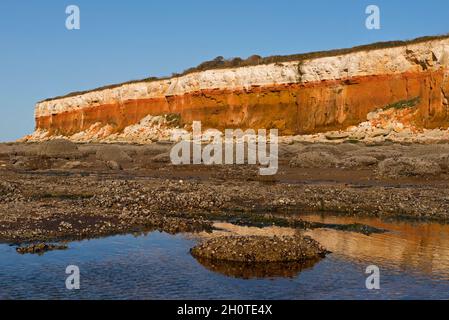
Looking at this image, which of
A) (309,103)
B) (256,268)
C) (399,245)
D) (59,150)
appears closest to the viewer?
(256,268)

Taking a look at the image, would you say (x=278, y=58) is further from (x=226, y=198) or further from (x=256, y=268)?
(x=256, y=268)

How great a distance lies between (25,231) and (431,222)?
12163 millimetres

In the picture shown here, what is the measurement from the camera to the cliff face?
190 ft

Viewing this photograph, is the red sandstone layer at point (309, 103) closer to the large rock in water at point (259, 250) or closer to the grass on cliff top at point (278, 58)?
the grass on cliff top at point (278, 58)

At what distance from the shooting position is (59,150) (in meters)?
46.0

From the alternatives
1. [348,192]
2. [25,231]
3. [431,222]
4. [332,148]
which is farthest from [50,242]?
[332,148]

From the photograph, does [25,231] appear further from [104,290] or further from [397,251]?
[397,251]

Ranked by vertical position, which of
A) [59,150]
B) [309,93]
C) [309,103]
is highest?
[309,93]

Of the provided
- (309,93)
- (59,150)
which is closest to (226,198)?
(59,150)

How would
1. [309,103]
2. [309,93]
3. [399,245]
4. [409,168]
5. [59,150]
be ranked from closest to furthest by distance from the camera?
[399,245] → [409,168] → [59,150] → [309,103] → [309,93]

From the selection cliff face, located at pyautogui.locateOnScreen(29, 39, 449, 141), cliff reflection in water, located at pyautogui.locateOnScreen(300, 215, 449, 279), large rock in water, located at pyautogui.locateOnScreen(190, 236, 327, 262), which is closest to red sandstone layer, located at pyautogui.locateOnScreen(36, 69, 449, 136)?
cliff face, located at pyautogui.locateOnScreen(29, 39, 449, 141)

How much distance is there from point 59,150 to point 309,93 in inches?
1442

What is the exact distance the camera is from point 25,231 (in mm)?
13484

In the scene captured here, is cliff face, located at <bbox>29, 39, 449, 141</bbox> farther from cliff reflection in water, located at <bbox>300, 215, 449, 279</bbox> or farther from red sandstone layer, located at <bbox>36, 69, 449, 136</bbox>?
cliff reflection in water, located at <bbox>300, 215, 449, 279</bbox>
